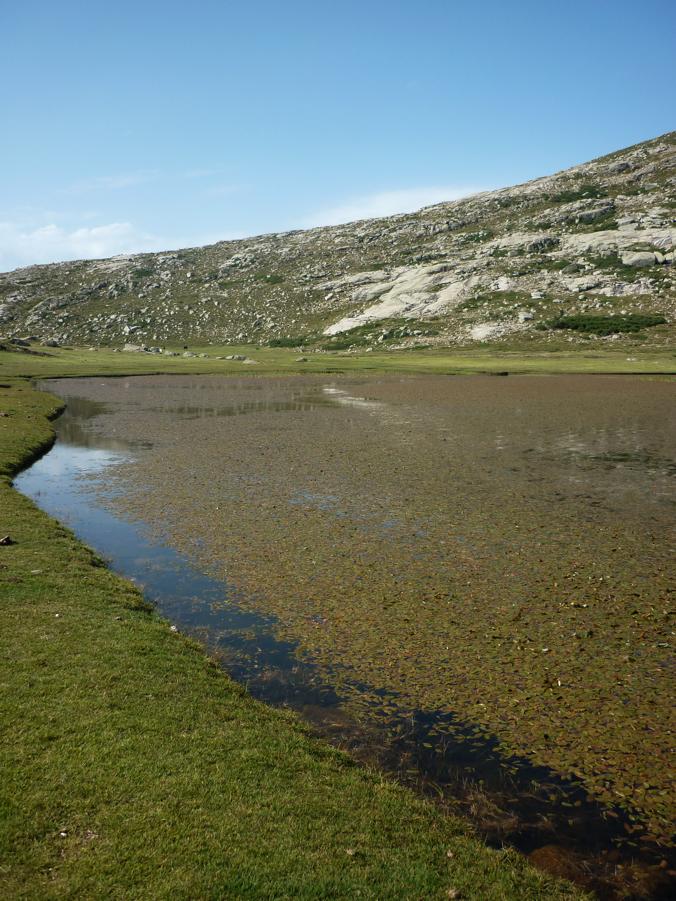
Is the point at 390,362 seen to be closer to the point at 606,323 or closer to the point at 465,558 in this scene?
the point at 606,323

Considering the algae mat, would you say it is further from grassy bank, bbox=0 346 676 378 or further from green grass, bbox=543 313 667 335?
green grass, bbox=543 313 667 335

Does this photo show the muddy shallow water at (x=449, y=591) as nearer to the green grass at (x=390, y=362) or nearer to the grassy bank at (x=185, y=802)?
the grassy bank at (x=185, y=802)

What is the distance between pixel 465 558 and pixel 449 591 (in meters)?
3.27

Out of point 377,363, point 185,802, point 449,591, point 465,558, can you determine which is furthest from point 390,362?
point 185,802

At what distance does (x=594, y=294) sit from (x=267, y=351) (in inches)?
3847

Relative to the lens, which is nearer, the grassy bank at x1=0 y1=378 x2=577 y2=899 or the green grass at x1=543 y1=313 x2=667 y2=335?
the grassy bank at x1=0 y1=378 x2=577 y2=899

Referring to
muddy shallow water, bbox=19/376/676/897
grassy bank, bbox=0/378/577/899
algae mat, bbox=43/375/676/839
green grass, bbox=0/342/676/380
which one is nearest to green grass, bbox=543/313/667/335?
green grass, bbox=0/342/676/380

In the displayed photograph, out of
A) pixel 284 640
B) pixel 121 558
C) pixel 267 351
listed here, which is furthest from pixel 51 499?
pixel 267 351

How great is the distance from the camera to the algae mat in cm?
1337

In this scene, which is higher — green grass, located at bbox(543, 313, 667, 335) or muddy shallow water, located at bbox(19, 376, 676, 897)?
green grass, located at bbox(543, 313, 667, 335)

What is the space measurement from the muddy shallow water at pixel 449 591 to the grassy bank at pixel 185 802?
4.96 feet

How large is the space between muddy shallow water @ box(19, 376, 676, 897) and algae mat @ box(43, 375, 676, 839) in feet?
0.28

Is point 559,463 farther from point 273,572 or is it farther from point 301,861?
point 301,861

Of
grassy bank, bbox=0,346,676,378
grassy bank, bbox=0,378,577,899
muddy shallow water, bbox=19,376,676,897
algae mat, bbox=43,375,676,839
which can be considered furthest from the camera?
grassy bank, bbox=0,346,676,378
